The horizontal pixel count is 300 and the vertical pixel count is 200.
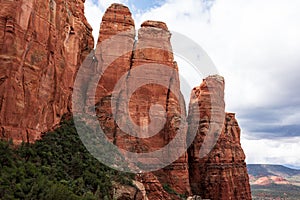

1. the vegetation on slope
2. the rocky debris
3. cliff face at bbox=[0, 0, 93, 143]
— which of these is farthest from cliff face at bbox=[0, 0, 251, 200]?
the vegetation on slope

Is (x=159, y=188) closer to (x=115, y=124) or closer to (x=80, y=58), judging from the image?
(x=115, y=124)

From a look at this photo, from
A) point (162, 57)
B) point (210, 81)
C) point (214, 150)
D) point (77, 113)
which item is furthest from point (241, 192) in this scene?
point (77, 113)

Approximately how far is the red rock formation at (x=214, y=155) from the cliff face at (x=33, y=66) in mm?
28042

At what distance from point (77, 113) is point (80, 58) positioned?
8433 mm

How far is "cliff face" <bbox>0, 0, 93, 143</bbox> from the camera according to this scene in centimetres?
3011

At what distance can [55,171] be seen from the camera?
29.3 m

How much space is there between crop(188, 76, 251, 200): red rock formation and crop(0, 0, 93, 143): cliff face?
92.0 ft

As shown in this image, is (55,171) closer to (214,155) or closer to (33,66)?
(33,66)

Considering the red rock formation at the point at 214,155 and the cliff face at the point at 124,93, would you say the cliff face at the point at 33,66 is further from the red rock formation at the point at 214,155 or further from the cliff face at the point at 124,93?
the red rock formation at the point at 214,155

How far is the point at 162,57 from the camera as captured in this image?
50844mm

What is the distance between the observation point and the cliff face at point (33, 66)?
30.1m

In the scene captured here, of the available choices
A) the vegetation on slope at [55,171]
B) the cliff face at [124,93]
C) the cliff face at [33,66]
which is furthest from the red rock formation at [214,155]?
the cliff face at [33,66]

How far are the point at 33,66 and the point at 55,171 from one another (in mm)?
10667

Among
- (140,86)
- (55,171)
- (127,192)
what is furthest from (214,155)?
(55,171)
